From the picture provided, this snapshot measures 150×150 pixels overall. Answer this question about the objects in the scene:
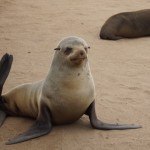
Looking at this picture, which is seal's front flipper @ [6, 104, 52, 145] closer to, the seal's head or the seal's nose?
the seal's head

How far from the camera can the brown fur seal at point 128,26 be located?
872cm

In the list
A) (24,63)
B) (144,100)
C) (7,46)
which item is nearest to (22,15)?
(7,46)

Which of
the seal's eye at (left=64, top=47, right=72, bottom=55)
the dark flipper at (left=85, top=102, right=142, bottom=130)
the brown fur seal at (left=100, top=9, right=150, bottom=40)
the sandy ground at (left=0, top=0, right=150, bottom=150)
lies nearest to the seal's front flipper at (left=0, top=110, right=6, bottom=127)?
the sandy ground at (left=0, top=0, right=150, bottom=150)

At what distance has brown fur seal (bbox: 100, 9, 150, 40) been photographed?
8724 mm

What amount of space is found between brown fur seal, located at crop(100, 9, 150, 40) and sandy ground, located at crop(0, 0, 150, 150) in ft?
0.77

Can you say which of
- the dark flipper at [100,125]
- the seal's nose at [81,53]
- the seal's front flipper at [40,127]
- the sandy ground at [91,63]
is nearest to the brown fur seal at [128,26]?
the sandy ground at [91,63]

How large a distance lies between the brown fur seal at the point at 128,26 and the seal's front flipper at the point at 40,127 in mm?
4254

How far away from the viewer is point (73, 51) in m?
4.35

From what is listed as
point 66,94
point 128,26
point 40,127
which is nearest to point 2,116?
point 40,127

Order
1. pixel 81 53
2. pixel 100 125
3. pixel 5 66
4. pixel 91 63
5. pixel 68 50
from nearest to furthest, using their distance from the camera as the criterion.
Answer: pixel 81 53 → pixel 68 50 → pixel 100 125 → pixel 5 66 → pixel 91 63

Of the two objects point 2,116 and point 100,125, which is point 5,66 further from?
point 100,125

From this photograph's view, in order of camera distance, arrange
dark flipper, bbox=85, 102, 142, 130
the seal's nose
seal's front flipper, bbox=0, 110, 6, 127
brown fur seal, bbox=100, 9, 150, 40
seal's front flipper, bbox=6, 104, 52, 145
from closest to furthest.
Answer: the seal's nose, seal's front flipper, bbox=6, 104, 52, 145, dark flipper, bbox=85, 102, 142, 130, seal's front flipper, bbox=0, 110, 6, 127, brown fur seal, bbox=100, 9, 150, 40

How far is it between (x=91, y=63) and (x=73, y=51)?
256 cm

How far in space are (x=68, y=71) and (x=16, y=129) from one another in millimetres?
755
